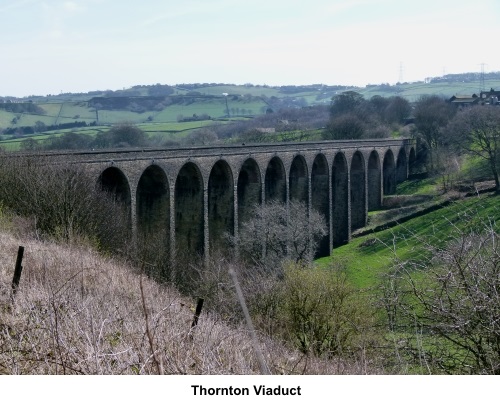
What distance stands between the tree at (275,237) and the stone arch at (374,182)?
47.6ft

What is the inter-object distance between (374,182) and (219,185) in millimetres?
18075

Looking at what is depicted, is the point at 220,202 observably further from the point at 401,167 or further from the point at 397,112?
the point at 397,112

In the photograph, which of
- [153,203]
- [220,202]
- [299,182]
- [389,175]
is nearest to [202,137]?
[389,175]

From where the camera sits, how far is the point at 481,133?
40875mm

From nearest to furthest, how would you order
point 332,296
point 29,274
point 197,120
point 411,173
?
point 29,274 < point 332,296 < point 411,173 < point 197,120

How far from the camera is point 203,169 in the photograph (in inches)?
1025

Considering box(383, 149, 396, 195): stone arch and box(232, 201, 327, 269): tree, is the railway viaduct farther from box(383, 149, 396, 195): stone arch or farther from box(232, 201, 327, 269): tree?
box(383, 149, 396, 195): stone arch

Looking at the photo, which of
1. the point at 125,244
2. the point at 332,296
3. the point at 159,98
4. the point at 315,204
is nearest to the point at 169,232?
the point at 125,244

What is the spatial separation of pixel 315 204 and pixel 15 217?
71.4ft

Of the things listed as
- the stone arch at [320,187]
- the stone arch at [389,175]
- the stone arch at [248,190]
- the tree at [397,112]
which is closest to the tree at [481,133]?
the stone arch at [389,175]

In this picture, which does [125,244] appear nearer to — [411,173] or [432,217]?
[432,217]

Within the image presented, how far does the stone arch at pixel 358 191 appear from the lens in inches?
1591

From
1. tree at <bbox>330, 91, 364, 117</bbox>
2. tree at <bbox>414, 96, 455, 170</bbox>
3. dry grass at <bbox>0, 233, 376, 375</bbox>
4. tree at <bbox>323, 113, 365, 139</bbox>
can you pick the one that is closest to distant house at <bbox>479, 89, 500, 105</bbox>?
tree at <bbox>330, 91, 364, 117</bbox>

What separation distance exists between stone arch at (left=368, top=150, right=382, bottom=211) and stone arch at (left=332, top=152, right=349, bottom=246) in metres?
5.37
